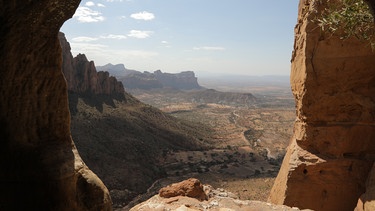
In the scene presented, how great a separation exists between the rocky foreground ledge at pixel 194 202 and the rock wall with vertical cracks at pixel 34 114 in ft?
12.9

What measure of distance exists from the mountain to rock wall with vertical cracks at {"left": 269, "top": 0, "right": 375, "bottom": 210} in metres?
22.9

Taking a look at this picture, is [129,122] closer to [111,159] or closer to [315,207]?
[111,159]

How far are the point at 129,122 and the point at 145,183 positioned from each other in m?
15.5

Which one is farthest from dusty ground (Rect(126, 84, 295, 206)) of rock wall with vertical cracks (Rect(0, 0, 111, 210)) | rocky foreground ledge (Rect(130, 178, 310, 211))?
rock wall with vertical cracks (Rect(0, 0, 111, 210))

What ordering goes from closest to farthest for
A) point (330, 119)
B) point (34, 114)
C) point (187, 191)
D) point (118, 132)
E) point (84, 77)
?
point (34, 114) → point (187, 191) → point (330, 119) → point (118, 132) → point (84, 77)

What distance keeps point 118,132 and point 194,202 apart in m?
37.5

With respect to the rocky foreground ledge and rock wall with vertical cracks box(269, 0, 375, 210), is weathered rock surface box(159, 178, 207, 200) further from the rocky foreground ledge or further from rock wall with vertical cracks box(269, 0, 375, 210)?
rock wall with vertical cracks box(269, 0, 375, 210)

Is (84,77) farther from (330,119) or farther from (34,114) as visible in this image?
(34,114)

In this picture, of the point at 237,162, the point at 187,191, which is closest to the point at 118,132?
the point at 237,162

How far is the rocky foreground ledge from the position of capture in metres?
8.33

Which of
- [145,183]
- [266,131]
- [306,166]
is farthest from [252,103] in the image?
[306,166]

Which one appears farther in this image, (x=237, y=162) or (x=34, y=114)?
(x=237, y=162)

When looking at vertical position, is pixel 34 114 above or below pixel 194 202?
above

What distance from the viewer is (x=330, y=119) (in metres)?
10.4
